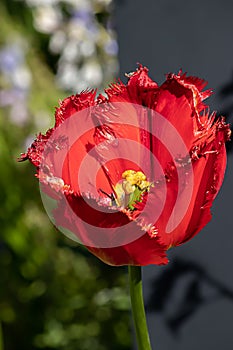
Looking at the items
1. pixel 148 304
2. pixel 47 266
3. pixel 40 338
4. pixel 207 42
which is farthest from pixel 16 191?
pixel 207 42

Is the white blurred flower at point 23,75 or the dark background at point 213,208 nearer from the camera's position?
the dark background at point 213,208

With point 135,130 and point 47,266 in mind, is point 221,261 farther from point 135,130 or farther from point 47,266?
point 47,266

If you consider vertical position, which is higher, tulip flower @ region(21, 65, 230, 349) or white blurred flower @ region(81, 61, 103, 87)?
white blurred flower @ region(81, 61, 103, 87)

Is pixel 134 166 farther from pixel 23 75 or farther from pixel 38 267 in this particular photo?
pixel 23 75

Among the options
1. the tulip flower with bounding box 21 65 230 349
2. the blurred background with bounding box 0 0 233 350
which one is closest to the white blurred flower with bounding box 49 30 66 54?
the blurred background with bounding box 0 0 233 350

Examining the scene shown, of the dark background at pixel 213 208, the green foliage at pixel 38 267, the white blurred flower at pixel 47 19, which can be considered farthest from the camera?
the white blurred flower at pixel 47 19

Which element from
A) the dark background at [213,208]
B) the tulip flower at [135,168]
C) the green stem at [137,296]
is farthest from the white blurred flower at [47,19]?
the green stem at [137,296]

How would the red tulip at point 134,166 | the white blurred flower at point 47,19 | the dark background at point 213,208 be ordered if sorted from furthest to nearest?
1. the white blurred flower at point 47,19
2. the dark background at point 213,208
3. the red tulip at point 134,166

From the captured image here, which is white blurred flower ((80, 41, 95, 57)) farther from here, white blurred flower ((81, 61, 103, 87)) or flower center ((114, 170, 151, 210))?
flower center ((114, 170, 151, 210))

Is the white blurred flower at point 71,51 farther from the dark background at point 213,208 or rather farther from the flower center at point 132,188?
the flower center at point 132,188
